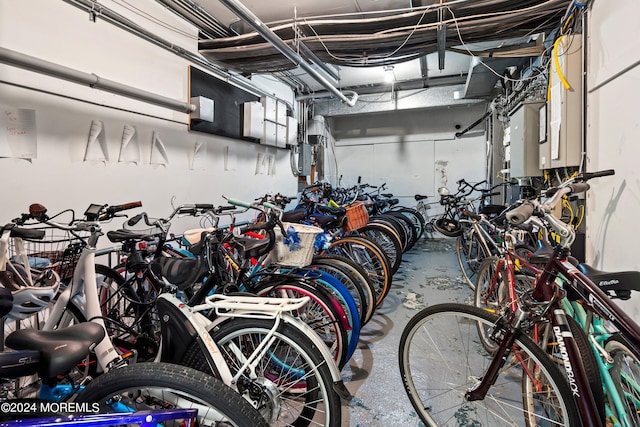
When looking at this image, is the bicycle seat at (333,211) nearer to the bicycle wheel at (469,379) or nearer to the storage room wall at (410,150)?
the bicycle wheel at (469,379)

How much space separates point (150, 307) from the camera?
1925mm

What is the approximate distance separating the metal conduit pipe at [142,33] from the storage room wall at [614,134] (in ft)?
11.0

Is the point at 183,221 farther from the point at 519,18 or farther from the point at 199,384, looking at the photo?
the point at 519,18

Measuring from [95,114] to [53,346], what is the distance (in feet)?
7.17

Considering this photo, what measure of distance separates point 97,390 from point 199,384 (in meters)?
0.30

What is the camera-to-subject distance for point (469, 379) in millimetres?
1426

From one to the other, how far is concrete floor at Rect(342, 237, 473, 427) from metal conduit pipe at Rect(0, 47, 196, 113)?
8.66 feet

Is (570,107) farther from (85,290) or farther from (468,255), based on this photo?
(85,290)

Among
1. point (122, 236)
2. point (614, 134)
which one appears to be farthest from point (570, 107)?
point (122, 236)

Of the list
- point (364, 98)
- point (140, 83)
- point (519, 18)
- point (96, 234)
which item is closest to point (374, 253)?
point (96, 234)

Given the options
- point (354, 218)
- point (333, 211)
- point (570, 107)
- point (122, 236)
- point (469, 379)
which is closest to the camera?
point (469, 379)

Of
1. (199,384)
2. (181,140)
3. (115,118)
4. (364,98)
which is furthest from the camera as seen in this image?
(364,98)

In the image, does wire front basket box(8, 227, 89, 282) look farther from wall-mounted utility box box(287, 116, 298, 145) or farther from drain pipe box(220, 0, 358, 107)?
wall-mounted utility box box(287, 116, 298, 145)

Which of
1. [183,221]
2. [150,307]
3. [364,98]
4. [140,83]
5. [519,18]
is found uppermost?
[364,98]
